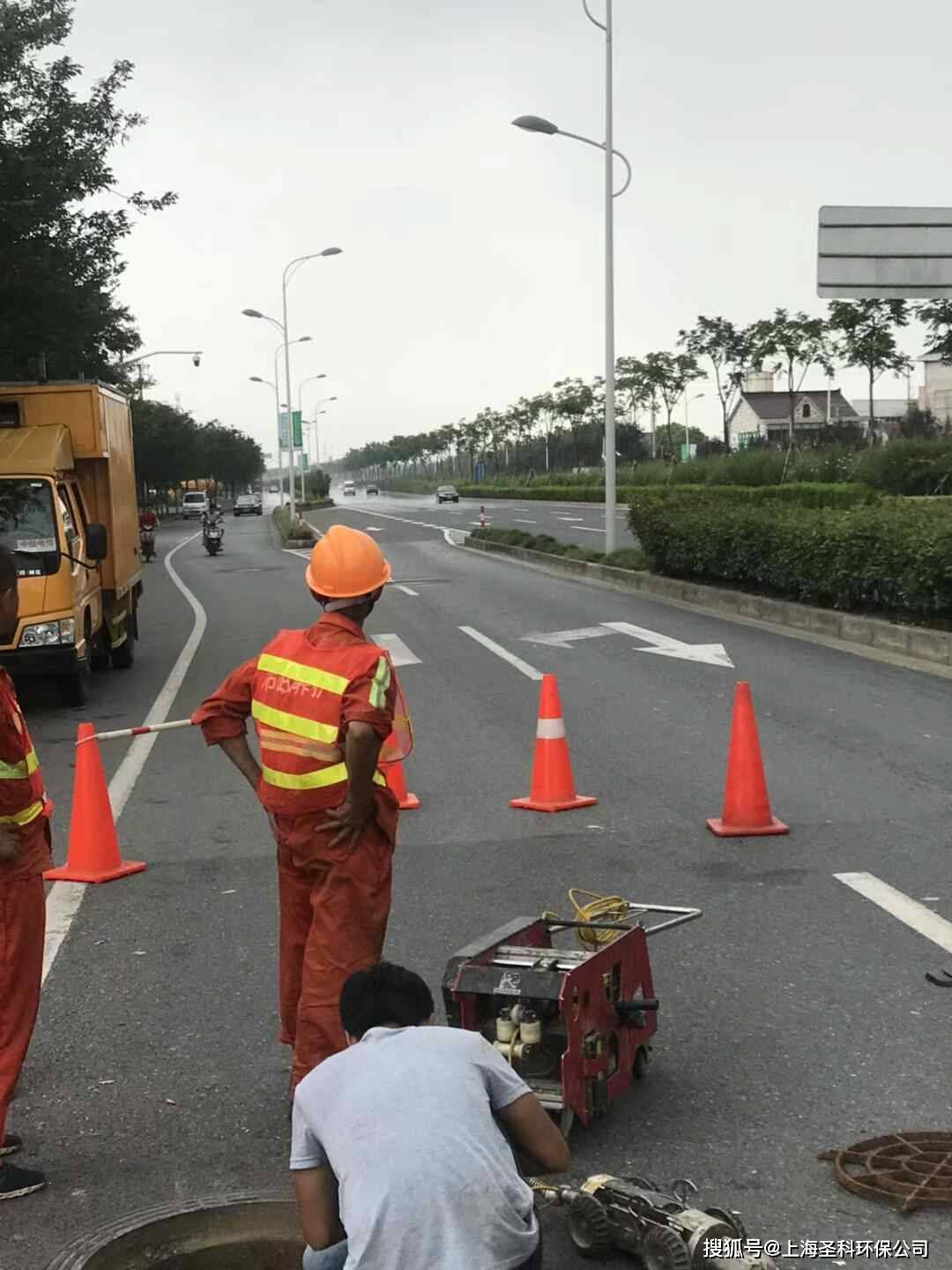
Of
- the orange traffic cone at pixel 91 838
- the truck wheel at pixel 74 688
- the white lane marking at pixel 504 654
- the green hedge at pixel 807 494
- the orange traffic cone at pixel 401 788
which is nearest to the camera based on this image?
the orange traffic cone at pixel 91 838

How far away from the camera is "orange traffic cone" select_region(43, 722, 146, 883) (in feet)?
23.8

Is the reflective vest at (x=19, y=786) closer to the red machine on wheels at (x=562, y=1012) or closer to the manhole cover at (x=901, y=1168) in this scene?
the red machine on wheels at (x=562, y=1012)

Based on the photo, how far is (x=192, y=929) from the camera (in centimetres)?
632

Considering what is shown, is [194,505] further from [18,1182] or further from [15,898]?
[18,1182]

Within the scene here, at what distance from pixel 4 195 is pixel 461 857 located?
13152 mm

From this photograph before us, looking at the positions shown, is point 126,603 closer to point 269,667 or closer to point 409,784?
point 409,784

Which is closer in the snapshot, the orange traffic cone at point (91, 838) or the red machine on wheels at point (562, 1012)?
the red machine on wheels at point (562, 1012)

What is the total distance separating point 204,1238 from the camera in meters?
3.69

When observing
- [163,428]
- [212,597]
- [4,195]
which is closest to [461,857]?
[4,195]

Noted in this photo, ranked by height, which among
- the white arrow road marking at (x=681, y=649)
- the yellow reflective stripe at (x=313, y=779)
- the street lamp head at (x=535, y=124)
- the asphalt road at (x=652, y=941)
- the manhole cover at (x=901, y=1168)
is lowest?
the white arrow road marking at (x=681, y=649)

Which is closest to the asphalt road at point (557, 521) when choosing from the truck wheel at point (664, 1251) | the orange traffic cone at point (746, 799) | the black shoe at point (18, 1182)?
the orange traffic cone at point (746, 799)

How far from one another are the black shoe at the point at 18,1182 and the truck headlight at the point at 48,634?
8.84 metres

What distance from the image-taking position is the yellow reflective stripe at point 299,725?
4.09m

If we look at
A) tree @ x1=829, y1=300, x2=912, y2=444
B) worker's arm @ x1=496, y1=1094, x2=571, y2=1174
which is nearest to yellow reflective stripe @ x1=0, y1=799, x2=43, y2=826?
worker's arm @ x1=496, y1=1094, x2=571, y2=1174
